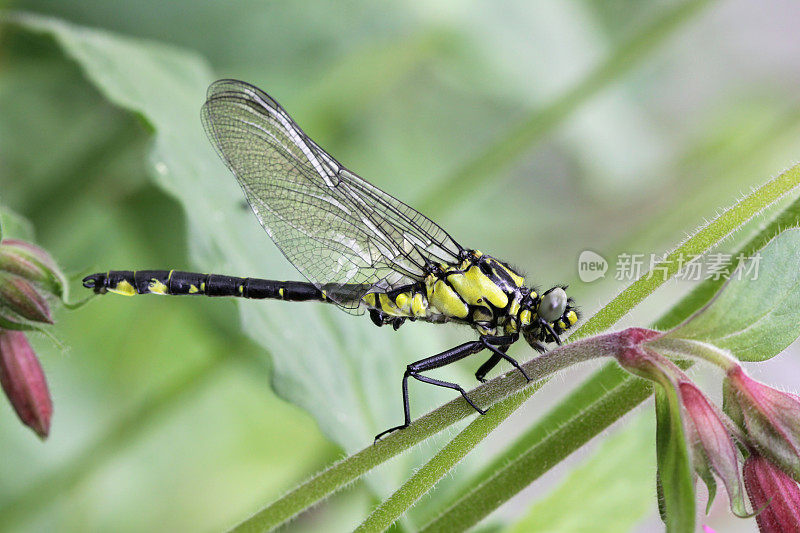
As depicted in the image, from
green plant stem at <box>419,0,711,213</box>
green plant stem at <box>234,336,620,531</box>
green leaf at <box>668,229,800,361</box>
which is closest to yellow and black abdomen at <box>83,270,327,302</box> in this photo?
green plant stem at <box>234,336,620,531</box>

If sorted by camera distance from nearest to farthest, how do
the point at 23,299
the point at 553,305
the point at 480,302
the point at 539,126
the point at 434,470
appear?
1. the point at 434,470
2. the point at 23,299
3. the point at 553,305
4. the point at 480,302
5. the point at 539,126

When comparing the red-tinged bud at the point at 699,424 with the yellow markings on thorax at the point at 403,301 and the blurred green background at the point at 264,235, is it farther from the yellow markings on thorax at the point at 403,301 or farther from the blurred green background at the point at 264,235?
the yellow markings on thorax at the point at 403,301

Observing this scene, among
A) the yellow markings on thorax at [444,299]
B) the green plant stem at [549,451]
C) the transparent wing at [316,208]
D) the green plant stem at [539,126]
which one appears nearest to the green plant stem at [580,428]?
the green plant stem at [549,451]

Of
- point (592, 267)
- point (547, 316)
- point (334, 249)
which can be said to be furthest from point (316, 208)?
point (592, 267)

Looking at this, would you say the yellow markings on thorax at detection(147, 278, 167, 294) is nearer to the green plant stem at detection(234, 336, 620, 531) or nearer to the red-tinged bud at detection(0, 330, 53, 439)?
the red-tinged bud at detection(0, 330, 53, 439)

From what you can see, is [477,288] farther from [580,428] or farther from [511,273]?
[580,428]

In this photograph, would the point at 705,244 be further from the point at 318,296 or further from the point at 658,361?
the point at 318,296
